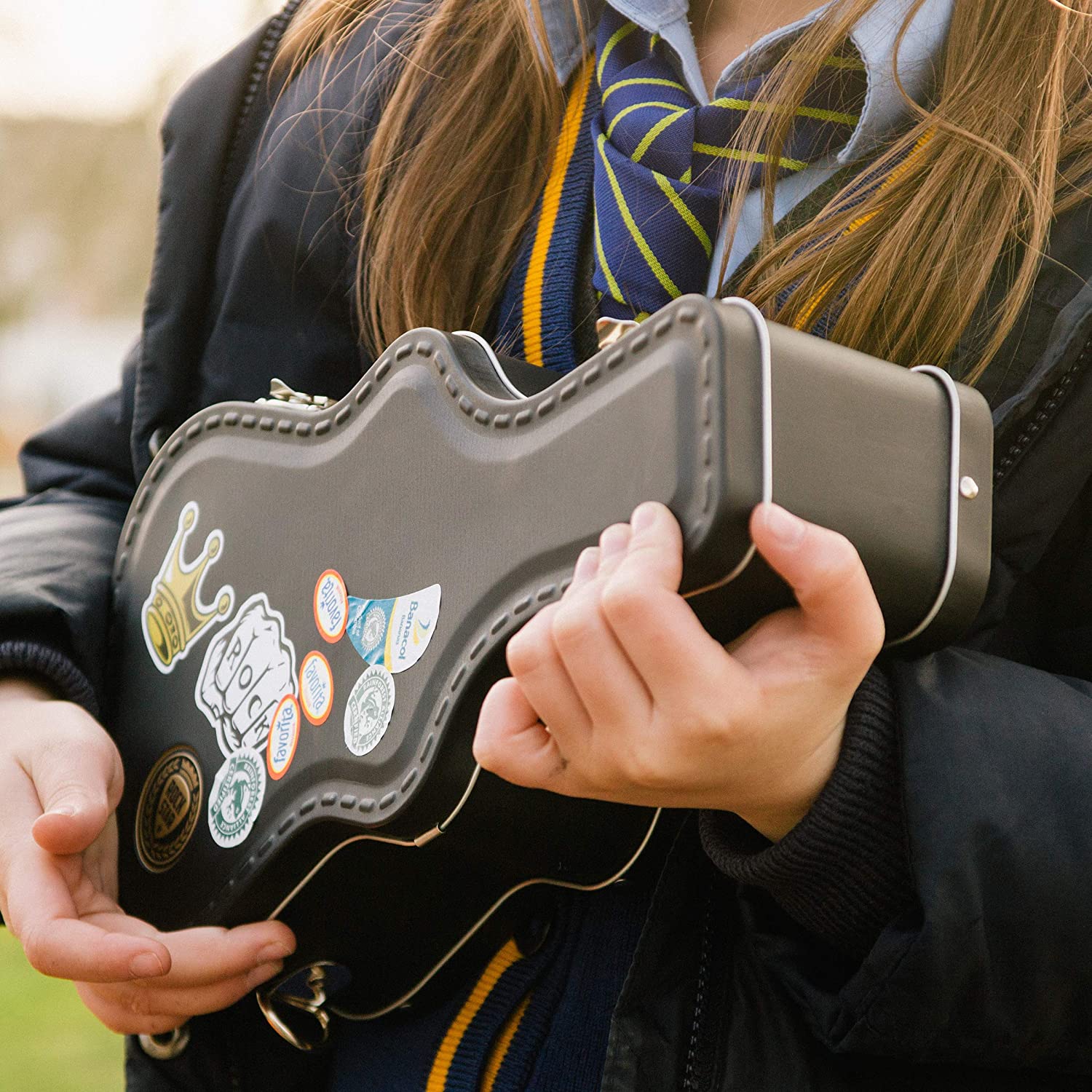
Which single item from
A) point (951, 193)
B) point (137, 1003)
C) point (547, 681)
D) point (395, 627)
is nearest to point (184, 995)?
point (137, 1003)

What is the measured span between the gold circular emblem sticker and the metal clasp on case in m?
0.14

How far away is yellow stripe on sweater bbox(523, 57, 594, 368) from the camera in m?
1.06

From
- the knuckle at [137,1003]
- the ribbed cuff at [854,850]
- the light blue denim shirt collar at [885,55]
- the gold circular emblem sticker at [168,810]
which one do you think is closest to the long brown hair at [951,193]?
the light blue denim shirt collar at [885,55]

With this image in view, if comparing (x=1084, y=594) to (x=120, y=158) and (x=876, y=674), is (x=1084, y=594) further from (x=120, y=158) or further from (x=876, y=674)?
(x=120, y=158)

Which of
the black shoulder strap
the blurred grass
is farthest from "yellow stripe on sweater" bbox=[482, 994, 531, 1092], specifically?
the blurred grass

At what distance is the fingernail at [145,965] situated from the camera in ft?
2.92

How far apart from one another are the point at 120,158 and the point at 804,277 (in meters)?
7.20

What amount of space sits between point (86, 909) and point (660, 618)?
0.62 m

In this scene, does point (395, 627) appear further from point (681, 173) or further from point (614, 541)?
point (681, 173)

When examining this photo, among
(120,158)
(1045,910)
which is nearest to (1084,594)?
(1045,910)

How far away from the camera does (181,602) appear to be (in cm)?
110

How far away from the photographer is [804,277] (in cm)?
91

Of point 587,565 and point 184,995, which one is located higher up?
point 587,565

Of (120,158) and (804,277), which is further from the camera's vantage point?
(120,158)
